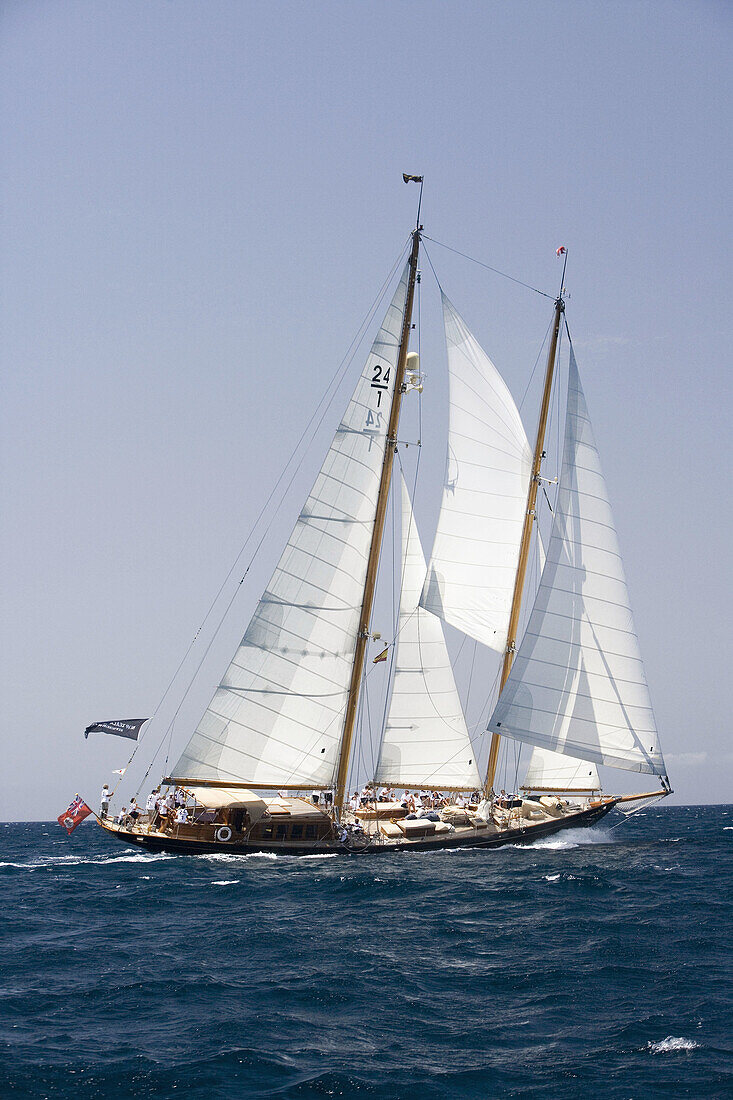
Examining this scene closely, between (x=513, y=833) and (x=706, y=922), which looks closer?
(x=706, y=922)

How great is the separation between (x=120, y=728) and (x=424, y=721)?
1180 centimetres

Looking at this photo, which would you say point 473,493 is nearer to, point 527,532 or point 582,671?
point 527,532

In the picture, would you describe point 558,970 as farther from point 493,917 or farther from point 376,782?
point 376,782

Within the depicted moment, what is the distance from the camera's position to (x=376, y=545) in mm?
37844

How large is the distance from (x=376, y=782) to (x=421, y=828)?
3.26 meters

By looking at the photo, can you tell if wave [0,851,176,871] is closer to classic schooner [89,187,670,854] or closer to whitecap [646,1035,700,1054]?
classic schooner [89,187,670,854]

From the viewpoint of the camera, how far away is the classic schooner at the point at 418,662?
3425 centimetres

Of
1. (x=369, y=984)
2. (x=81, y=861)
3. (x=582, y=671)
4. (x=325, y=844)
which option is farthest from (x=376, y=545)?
(x=369, y=984)

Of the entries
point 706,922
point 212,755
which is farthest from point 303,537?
point 706,922

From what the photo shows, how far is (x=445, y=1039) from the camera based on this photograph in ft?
48.8

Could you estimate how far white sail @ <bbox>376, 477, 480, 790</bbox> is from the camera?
3769 cm

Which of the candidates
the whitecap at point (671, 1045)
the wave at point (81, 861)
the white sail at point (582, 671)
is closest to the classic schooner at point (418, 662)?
the white sail at point (582, 671)

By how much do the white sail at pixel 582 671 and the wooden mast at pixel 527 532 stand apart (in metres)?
4.11

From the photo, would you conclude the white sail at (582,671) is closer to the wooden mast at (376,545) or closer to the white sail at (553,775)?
the white sail at (553,775)
